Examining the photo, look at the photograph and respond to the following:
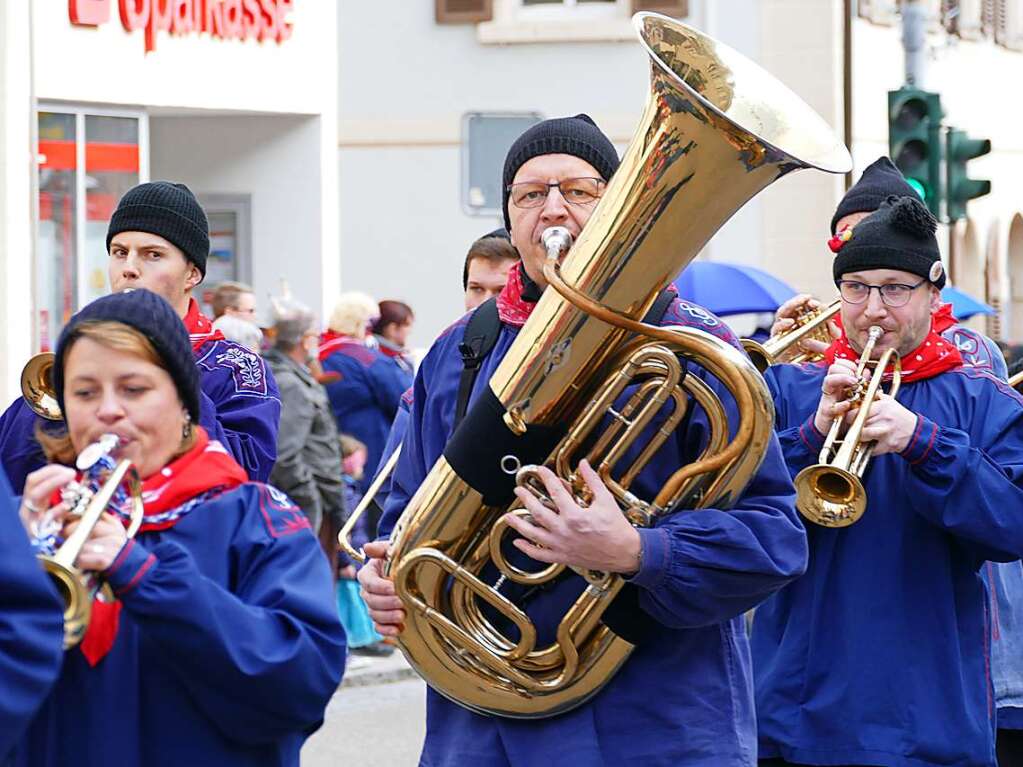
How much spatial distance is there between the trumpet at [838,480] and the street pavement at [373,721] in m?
4.10

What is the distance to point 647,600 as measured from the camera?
3896 mm

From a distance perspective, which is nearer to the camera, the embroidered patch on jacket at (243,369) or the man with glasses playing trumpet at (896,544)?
the man with glasses playing trumpet at (896,544)

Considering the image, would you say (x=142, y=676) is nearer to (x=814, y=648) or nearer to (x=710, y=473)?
(x=710, y=473)

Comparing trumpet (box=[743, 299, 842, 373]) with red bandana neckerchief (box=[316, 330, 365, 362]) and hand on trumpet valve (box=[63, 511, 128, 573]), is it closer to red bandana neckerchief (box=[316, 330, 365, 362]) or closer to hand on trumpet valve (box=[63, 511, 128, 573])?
hand on trumpet valve (box=[63, 511, 128, 573])

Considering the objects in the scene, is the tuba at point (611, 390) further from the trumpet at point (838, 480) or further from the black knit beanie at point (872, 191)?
the black knit beanie at point (872, 191)

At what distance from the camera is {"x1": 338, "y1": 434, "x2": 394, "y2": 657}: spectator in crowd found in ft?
35.2

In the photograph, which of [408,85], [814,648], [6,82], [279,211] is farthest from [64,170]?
[814,648]

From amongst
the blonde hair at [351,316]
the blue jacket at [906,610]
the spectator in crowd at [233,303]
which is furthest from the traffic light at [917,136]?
the blue jacket at [906,610]

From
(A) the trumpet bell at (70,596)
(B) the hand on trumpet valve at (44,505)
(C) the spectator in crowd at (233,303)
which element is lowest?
(C) the spectator in crowd at (233,303)

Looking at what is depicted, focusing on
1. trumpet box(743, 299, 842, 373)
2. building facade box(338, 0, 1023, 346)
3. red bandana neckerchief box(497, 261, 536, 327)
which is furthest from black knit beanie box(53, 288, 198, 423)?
building facade box(338, 0, 1023, 346)

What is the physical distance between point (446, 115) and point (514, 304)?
668 inches

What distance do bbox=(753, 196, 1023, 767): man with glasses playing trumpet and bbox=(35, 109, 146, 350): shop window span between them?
28.8 feet

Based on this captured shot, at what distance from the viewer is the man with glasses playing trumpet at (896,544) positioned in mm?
4836

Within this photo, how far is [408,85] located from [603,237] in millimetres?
17566
